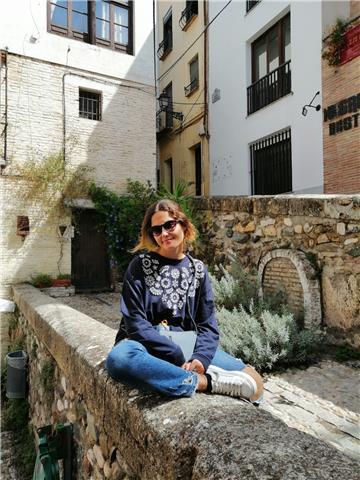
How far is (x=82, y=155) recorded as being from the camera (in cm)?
945

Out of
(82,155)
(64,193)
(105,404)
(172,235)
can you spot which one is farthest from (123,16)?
(105,404)

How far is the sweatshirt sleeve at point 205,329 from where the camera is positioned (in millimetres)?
1990

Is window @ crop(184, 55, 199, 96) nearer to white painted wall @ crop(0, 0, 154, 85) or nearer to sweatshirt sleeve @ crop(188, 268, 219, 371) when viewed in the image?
white painted wall @ crop(0, 0, 154, 85)

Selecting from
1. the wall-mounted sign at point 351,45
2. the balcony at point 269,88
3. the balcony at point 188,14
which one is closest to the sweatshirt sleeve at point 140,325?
the wall-mounted sign at point 351,45

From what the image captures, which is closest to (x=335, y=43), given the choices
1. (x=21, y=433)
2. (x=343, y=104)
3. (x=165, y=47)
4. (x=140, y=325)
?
(x=343, y=104)

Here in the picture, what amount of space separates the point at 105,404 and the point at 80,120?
28.3 feet

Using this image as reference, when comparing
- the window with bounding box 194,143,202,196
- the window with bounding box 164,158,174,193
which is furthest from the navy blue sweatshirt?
the window with bounding box 164,158,174,193

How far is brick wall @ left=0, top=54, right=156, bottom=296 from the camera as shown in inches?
338

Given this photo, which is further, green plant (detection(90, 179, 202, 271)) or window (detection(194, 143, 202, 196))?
window (detection(194, 143, 202, 196))

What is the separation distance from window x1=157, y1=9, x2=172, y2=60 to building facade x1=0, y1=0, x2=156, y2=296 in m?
4.42

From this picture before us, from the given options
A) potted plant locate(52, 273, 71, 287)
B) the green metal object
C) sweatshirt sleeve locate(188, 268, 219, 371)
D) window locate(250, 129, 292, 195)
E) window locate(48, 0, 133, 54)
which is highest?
window locate(48, 0, 133, 54)

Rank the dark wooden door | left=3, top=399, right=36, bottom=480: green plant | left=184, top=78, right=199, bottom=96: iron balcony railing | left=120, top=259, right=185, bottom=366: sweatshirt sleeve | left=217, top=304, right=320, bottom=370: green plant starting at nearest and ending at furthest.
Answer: left=120, top=259, right=185, bottom=366: sweatshirt sleeve
left=217, top=304, right=320, bottom=370: green plant
left=3, top=399, right=36, bottom=480: green plant
the dark wooden door
left=184, top=78, right=199, bottom=96: iron balcony railing

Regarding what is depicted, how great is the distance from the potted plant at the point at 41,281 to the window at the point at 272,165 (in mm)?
5875

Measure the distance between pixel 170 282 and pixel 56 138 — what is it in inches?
319
